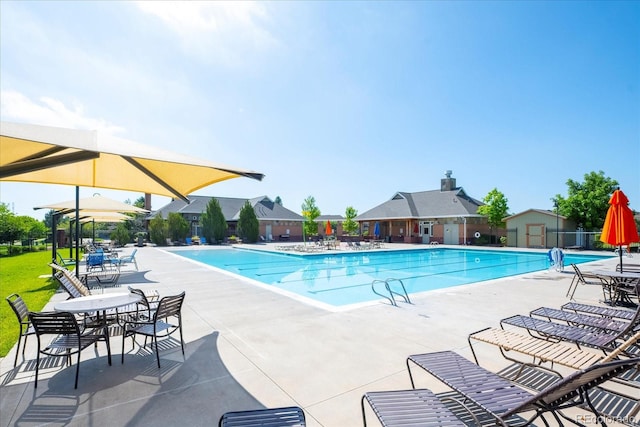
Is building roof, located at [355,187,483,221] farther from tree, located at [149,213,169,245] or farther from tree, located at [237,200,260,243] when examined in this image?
tree, located at [149,213,169,245]

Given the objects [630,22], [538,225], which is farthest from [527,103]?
[538,225]

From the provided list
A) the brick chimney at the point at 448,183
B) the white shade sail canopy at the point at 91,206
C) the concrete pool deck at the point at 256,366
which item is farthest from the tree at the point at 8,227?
the brick chimney at the point at 448,183

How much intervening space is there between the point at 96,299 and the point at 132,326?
0.67 meters

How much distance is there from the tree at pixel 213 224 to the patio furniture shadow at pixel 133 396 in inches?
1189

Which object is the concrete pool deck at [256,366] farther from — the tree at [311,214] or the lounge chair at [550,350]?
the tree at [311,214]

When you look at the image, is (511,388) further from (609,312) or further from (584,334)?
(609,312)

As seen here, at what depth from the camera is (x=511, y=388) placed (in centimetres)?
247

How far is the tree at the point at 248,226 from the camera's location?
33.8 metres

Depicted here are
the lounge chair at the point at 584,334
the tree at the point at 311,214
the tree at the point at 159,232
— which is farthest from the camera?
Answer: the tree at the point at 311,214

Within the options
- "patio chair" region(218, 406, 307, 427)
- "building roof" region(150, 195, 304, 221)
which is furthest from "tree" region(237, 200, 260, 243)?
"patio chair" region(218, 406, 307, 427)

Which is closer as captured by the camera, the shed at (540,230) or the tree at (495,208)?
the shed at (540,230)

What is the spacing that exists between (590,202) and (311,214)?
87.8ft

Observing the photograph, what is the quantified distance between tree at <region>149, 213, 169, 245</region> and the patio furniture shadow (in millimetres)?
29794

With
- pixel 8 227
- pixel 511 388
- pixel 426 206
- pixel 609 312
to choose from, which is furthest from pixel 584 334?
pixel 8 227
